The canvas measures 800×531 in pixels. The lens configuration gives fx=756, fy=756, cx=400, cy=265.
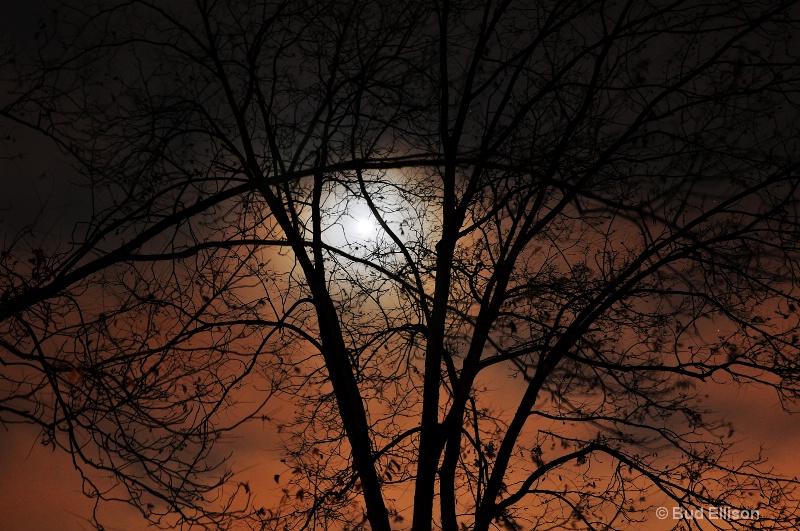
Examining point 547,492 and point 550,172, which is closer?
point 550,172

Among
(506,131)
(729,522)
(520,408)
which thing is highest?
(506,131)

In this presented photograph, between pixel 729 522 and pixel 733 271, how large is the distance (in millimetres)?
2195

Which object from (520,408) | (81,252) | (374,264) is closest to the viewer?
(81,252)

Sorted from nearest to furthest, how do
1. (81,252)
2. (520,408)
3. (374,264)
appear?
(81,252), (520,408), (374,264)

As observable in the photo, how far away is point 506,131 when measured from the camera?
22.2 feet

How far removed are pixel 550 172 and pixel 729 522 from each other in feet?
11.3

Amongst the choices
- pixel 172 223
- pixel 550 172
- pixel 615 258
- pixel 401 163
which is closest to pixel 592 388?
pixel 615 258

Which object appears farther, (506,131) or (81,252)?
(506,131)

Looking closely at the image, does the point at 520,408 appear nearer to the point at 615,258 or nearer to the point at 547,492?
the point at 547,492

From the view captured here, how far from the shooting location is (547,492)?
6.82 meters

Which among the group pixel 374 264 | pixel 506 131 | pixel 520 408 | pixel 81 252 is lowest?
pixel 520 408

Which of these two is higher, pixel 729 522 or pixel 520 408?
pixel 520 408

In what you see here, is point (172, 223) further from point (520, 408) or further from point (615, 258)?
point (615, 258)

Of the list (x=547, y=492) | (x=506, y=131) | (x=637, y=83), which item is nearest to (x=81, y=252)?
(x=506, y=131)
